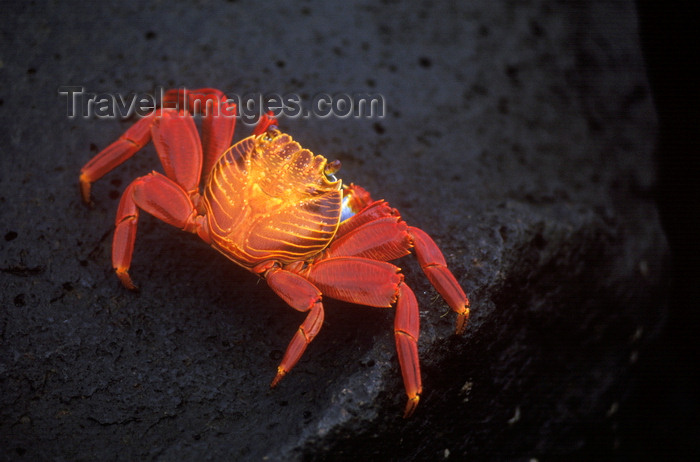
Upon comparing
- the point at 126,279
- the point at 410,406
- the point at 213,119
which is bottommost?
the point at 410,406

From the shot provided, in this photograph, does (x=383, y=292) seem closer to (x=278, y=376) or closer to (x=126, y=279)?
(x=278, y=376)

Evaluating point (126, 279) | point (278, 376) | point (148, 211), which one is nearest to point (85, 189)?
point (148, 211)

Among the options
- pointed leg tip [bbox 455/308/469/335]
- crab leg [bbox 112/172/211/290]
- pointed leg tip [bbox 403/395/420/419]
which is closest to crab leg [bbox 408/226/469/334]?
pointed leg tip [bbox 455/308/469/335]

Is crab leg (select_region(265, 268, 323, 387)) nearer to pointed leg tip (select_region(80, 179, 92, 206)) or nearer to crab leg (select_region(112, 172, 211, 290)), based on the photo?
crab leg (select_region(112, 172, 211, 290))

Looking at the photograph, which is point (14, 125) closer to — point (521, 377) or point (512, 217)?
point (512, 217)

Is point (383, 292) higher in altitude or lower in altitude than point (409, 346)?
higher

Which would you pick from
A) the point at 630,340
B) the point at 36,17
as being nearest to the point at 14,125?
the point at 36,17
